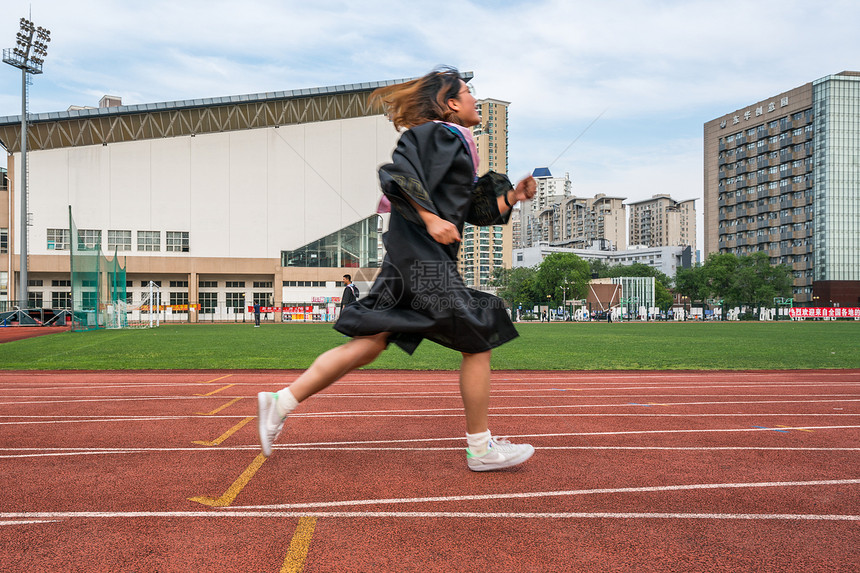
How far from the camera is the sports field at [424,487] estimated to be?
213 cm

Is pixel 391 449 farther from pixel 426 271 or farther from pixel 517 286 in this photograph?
pixel 517 286

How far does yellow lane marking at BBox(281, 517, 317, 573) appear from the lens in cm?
202

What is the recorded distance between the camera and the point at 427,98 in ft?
10.9

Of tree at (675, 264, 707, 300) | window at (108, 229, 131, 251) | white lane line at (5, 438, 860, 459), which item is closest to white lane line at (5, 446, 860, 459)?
white lane line at (5, 438, 860, 459)

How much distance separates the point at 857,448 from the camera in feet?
12.6

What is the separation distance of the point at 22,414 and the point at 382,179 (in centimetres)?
420

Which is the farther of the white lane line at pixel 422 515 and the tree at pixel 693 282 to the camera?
the tree at pixel 693 282

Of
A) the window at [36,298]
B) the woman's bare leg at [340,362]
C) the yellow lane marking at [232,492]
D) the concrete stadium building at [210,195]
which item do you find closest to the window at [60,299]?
the concrete stadium building at [210,195]

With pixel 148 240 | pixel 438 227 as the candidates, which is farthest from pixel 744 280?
pixel 438 227

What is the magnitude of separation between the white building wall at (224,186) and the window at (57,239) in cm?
44

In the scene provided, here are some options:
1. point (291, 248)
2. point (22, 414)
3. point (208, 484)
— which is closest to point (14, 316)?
point (291, 248)

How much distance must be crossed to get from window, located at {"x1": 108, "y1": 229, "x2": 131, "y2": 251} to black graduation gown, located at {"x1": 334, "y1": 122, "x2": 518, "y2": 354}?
200ft

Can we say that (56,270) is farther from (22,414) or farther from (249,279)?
(22,414)

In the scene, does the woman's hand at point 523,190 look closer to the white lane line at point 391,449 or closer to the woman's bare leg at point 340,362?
the woman's bare leg at point 340,362
